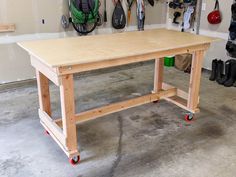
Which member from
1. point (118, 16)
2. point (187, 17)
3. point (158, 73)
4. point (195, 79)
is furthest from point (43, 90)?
point (187, 17)

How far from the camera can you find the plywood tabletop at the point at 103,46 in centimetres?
233

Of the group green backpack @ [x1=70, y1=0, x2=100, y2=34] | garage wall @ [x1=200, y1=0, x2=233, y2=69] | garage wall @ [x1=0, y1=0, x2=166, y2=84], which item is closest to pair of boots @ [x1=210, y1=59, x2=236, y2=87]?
garage wall @ [x1=200, y1=0, x2=233, y2=69]

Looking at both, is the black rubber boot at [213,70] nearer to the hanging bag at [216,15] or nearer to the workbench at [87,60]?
the hanging bag at [216,15]

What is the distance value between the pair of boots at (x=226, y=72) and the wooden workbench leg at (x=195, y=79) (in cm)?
154

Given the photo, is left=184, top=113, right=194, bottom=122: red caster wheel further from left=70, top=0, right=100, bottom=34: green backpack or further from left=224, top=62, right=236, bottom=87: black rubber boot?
left=70, top=0, right=100, bottom=34: green backpack

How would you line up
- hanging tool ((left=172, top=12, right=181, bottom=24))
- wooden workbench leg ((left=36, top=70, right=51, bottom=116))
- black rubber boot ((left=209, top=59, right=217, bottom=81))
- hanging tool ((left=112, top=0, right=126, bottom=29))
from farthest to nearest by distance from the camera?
1. hanging tool ((left=172, top=12, right=181, bottom=24))
2. hanging tool ((left=112, top=0, right=126, bottom=29))
3. black rubber boot ((left=209, top=59, right=217, bottom=81))
4. wooden workbench leg ((left=36, top=70, right=51, bottom=116))

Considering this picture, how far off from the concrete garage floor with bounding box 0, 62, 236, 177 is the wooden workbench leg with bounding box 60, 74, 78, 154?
0.78 feet

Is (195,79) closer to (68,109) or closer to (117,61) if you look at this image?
(117,61)

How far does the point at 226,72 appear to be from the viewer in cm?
475

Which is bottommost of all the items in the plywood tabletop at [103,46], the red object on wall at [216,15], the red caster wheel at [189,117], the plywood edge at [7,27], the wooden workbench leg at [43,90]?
the red caster wheel at [189,117]

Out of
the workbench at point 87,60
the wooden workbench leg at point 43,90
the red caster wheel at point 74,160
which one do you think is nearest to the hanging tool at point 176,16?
the workbench at point 87,60

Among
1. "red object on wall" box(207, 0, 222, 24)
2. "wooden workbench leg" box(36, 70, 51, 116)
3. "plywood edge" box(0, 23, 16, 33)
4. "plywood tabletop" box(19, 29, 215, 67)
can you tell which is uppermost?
"red object on wall" box(207, 0, 222, 24)

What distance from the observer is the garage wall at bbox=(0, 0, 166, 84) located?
168 inches

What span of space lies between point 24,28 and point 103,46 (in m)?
2.22
